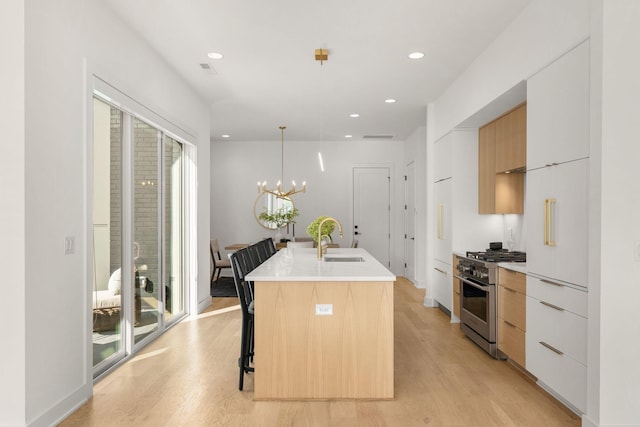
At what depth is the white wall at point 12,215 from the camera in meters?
Result: 2.46

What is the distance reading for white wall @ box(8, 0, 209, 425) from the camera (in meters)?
2.50

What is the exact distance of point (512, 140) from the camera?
429 cm

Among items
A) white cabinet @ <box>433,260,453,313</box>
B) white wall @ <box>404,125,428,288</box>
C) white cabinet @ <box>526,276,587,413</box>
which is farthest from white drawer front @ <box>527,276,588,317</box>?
white wall @ <box>404,125,428,288</box>

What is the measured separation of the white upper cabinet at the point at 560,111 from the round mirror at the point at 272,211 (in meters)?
5.92

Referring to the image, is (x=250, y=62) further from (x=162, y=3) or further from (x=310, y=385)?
(x=310, y=385)

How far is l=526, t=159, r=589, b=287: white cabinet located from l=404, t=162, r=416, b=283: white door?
5.00m

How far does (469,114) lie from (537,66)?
1.50 m

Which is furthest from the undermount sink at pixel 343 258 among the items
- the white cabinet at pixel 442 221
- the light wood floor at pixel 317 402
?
the white cabinet at pixel 442 221

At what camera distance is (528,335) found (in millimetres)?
3428

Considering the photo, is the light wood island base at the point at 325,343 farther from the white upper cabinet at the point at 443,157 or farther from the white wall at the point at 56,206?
the white upper cabinet at the point at 443,157

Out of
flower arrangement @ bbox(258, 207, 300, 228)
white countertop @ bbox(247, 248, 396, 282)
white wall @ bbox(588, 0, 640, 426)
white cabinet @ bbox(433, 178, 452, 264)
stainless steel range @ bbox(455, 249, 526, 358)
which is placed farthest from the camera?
flower arrangement @ bbox(258, 207, 300, 228)

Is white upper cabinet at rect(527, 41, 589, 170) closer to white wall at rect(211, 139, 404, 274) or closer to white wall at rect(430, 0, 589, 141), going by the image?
white wall at rect(430, 0, 589, 141)

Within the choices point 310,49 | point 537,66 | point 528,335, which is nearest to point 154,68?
point 310,49

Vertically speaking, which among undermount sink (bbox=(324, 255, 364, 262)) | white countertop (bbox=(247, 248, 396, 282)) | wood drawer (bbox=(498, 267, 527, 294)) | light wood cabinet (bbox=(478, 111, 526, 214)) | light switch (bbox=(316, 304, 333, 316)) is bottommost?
light switch (bbox=(316, 304, 333, 316))
